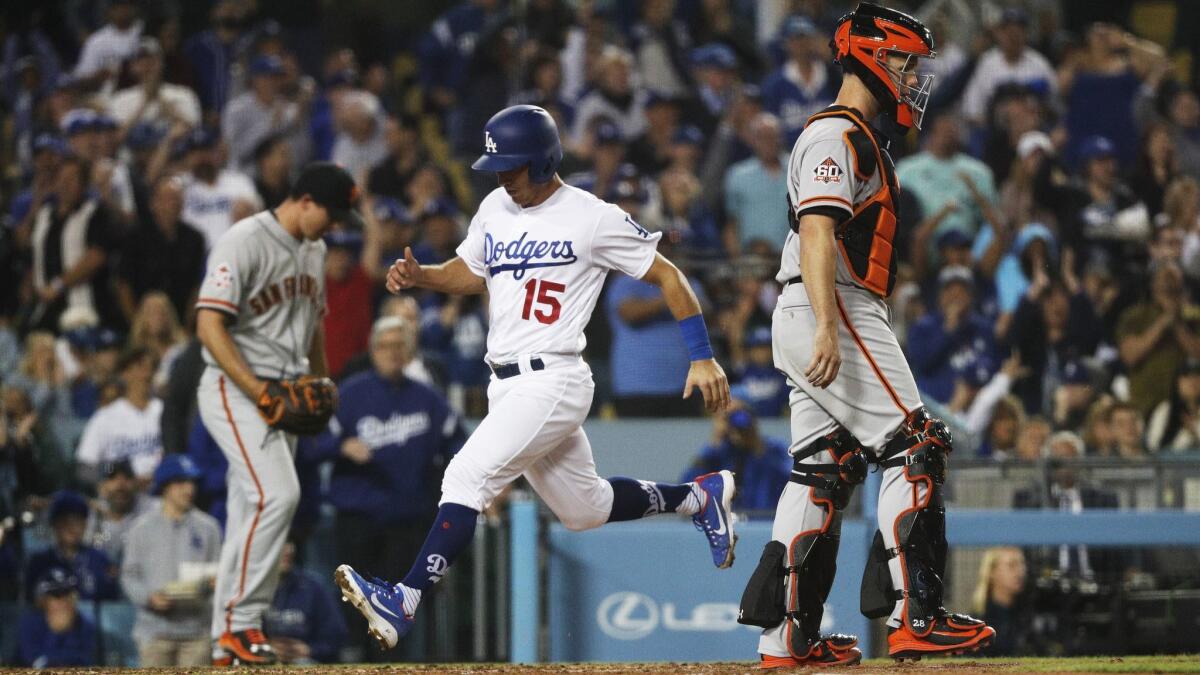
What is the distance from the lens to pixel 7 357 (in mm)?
10703

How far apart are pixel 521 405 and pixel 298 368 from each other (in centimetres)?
191

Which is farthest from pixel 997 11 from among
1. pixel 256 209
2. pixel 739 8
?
pixel 256 209

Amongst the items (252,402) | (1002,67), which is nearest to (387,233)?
(252,402)

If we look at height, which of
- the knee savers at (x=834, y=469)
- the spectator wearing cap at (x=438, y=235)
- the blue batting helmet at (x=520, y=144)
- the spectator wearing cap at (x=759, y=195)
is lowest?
the knee savers at (x=834, y=469)

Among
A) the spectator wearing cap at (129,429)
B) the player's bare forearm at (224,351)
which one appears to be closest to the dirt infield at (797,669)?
the player's bare forearm at (224,351)

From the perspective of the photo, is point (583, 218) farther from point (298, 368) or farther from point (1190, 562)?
point (1190, 562)

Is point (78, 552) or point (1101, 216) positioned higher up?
point (1101, 216)

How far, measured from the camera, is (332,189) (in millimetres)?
6883

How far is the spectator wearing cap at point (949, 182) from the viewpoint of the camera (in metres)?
11.3

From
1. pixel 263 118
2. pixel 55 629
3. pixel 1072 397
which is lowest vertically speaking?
pixel 55 629

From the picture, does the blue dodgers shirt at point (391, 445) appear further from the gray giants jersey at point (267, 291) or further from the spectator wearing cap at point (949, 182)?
the spectator wearing cap at point (949, 182)

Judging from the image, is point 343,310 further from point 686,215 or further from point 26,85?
point 26,85

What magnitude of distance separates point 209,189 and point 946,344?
16.7ft

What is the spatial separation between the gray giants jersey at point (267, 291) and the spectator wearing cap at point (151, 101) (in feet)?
19.0
